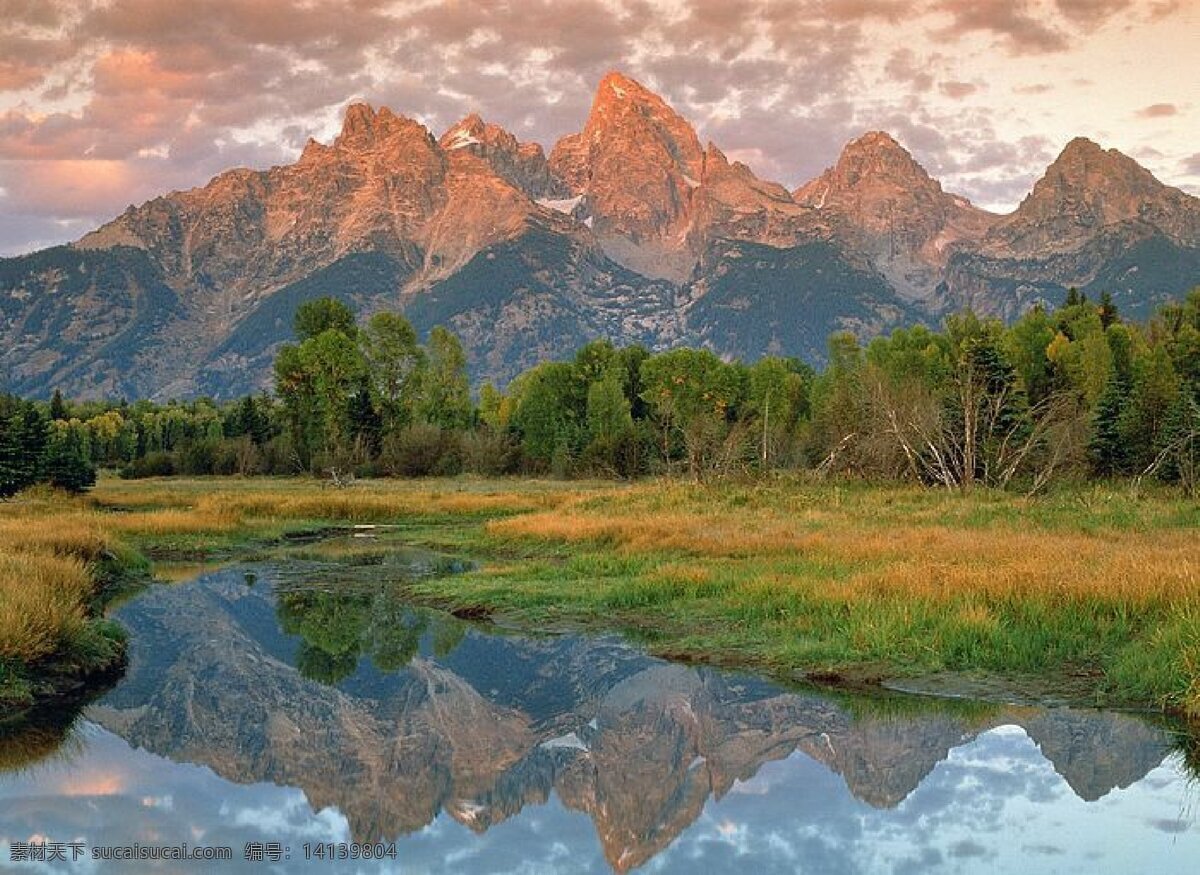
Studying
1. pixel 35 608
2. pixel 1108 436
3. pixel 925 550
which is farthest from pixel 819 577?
pixel 1108 436

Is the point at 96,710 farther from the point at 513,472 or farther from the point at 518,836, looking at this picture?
the point at 513,472

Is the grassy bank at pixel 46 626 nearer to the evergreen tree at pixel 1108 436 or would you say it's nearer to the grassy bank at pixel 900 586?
the grassy bank at pixel 900 586

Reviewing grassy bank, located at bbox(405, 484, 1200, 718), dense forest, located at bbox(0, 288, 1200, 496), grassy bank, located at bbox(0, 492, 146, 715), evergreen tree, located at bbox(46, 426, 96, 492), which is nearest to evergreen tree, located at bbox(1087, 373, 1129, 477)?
dense forest, located at bbox(0, 288, 1200, 496)

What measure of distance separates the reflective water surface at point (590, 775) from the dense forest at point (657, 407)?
4013 cm

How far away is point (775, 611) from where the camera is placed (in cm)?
2386

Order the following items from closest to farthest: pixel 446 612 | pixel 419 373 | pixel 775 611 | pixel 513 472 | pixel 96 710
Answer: pixel 96 710 < pixel 775 611 < pixel 446 612 < pixel 513 472 < pixel 419 373

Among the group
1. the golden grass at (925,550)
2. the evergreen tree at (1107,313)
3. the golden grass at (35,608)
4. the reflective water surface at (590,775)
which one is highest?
the evergreen tree at (1107,313)

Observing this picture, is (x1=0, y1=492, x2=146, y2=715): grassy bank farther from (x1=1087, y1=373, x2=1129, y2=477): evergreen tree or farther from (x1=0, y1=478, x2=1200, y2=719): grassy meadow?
(x1=1087, y1=373, x2=1129, y2=477): evergreen tree

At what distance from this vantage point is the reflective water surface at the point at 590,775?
12.4 metres

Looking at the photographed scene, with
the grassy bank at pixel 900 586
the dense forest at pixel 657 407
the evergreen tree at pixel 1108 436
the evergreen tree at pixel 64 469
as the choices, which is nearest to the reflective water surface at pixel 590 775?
the grassy bank at pixel 900 586

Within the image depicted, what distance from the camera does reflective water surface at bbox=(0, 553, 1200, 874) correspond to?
1241 centimetres

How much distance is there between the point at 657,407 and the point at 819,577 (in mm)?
80353

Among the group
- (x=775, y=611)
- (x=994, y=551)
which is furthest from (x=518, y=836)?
(x=994, y=551)

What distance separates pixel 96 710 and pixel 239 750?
340 cm
